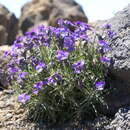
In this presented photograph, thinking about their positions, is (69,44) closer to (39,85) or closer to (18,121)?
(39,85)

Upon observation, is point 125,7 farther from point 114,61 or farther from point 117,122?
point 117,122

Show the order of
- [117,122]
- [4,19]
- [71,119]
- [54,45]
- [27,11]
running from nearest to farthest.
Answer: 1. [117,122]
2. [71,119]
3. [54,45]
4. [4,19]
5. [27,11]

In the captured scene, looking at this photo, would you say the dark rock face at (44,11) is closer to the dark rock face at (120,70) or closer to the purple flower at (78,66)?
the dark rock face at (120,70)

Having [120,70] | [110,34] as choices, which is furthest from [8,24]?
[120,70]

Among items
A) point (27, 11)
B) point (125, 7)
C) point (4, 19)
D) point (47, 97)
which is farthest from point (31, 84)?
point (27, 11)

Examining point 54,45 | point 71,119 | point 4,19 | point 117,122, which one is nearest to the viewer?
point 117,122

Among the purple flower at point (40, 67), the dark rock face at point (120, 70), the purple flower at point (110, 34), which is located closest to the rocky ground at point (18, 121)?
the dark rock face at point (120, 70)

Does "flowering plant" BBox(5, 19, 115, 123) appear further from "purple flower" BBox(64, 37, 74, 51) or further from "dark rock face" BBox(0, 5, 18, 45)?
"dark rock face" BBox(0, 5, 18, 45)

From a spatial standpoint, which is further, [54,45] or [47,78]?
[54,45]
